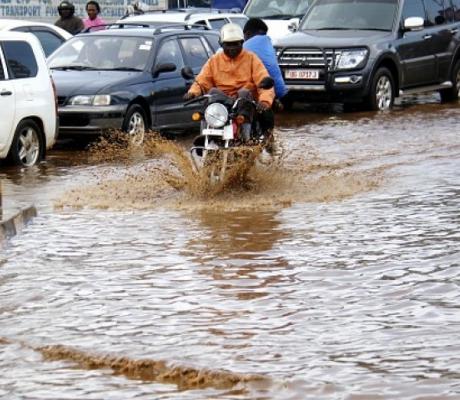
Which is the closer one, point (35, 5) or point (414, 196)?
point (414, 196)

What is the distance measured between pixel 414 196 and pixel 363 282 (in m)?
4.16

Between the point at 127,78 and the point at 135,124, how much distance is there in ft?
2.01

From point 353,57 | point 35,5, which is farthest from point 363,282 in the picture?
point 35,5

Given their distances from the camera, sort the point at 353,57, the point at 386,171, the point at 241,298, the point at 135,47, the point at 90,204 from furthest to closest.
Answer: the point at 353,57
the point at 135,47
the point at 386,171
the point at 90,204
the point at 241,298

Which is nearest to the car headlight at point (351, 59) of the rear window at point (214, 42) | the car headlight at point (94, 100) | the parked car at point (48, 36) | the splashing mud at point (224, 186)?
the rear window at point (214, 42)

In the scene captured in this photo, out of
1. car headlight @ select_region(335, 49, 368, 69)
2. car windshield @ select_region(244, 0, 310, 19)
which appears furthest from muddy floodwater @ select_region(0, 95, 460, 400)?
car windshield @ select_region(244, 0, 310, 19)

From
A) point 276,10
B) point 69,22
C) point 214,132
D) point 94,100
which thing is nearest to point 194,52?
point 94,100

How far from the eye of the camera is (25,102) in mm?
16062

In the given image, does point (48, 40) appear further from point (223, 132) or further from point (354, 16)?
point (223, 132)

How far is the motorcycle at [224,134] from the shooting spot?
13.0 metres

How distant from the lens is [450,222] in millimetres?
11438

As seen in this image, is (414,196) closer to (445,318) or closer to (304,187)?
(304,187)

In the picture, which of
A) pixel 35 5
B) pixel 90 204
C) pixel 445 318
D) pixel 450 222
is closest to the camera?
pixel 445 318

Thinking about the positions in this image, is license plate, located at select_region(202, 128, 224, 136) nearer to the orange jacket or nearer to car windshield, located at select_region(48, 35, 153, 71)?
the orange jacket
